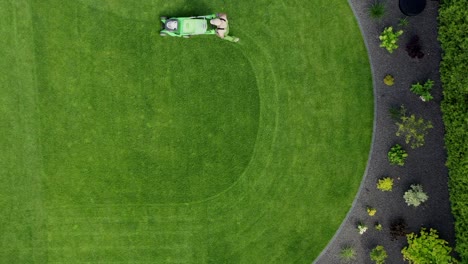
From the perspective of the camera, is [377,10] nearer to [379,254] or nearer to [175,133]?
[175,133]

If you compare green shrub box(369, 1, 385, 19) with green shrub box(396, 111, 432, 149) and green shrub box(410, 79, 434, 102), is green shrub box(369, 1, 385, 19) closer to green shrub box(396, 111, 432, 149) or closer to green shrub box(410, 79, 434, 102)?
green shrub box(410, 79, 434, 102)

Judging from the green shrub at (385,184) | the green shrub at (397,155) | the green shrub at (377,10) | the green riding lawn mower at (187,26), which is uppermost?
the green shrub at (377,10)

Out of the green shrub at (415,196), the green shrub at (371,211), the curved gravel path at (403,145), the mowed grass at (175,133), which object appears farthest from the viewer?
the mowed grass at (175,133)

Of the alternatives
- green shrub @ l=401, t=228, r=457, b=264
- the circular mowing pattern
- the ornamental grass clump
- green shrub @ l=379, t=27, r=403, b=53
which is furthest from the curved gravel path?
the circular mowing pattern

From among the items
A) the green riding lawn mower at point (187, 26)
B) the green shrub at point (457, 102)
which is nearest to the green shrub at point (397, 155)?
the green shrub at point (457, 102)

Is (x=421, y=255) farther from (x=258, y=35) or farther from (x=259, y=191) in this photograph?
(x=258, y=35)

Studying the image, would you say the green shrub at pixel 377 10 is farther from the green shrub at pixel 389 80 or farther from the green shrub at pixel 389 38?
the green shrub at pixel 389 80
